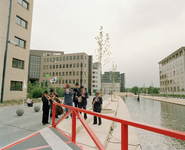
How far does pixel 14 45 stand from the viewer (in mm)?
18422

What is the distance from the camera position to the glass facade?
64.0m

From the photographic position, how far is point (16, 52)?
18.7m

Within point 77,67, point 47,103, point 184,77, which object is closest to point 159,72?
point 184,77

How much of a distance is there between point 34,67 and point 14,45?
5007cm

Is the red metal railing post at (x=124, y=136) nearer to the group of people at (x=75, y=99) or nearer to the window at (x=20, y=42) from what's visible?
the group of people at (x=75, y=99)

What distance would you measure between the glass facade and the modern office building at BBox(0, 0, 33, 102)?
47.5m

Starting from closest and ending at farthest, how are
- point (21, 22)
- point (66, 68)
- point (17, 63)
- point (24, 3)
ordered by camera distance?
point (17, 63)
point (21, 22)
point (24, 3)
point (66, 68)

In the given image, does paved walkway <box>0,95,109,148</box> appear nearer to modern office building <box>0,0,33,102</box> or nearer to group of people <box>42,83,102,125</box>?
group of people <box>42,83,102,125</box>

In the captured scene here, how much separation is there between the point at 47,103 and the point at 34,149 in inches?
130

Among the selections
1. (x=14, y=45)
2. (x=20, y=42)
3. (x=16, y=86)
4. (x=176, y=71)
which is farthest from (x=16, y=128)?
(x=176, y=71)

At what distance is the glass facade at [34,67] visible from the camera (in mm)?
64000

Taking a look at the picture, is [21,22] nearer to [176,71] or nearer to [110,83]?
[176,71]

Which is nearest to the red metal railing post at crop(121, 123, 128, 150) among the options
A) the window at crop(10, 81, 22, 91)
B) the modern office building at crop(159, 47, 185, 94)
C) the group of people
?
the group of people

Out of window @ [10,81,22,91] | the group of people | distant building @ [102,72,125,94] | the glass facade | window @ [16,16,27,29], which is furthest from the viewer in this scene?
distant building @ [102,72,125,94]
